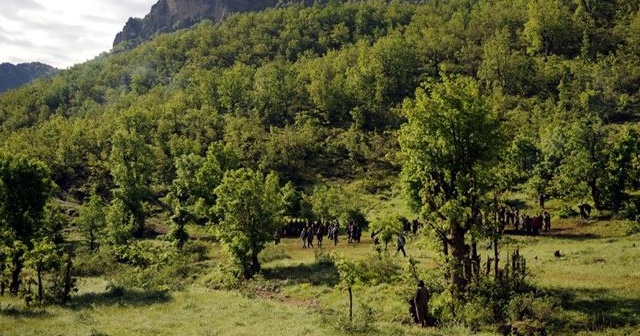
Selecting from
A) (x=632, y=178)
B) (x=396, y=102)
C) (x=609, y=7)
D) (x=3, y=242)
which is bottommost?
(x=3, y=242)

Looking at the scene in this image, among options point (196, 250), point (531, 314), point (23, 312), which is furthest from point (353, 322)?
point (196, 250)


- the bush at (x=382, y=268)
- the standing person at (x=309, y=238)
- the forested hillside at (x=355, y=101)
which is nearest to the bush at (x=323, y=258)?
the bush at (x=382, y=268)

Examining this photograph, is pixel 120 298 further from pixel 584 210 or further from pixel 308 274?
pixel 584 210

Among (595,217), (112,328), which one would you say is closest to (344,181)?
(595,217)

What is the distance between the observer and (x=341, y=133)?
119 m

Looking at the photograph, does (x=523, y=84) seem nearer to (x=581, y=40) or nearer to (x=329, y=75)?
(x=581, y=40)

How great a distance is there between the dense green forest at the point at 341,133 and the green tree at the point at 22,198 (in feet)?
0.46

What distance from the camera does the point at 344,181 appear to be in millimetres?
99375

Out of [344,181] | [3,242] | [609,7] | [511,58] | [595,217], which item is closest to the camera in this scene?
[3,242]

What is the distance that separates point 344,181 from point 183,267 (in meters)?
54.9

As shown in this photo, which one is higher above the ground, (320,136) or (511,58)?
(511,58)

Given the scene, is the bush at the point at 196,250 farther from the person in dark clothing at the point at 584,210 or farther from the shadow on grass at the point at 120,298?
the person in dark clothing at the point at 584,210

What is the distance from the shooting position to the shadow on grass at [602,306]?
2322cm

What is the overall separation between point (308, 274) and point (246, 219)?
6714 mm
